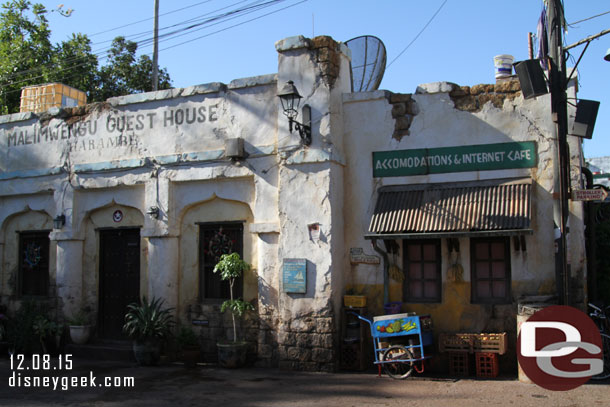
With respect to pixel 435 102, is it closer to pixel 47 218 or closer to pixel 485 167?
pixel 485 167

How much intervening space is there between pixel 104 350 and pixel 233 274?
10.8 feet

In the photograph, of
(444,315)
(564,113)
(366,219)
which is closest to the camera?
(564,113)

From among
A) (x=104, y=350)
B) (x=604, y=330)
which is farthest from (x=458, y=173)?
(x=104, y=350)

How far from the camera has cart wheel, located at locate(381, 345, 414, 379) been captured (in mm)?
8859

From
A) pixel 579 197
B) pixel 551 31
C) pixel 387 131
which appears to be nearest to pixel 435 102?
Result: pixel 387 131

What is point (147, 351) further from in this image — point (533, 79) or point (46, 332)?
point (533, 79)

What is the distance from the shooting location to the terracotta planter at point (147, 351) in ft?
35.1

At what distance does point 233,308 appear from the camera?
33.9ft

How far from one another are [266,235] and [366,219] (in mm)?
1766

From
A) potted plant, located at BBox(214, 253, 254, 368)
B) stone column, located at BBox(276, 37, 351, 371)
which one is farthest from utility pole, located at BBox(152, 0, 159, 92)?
potted plant, located at BBox(214, 253, 254, 368)

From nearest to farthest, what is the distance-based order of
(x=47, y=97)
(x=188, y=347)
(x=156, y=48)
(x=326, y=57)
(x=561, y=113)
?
(x=561, y=113), (x=326, y=57), (x=188, y=347), (x=47, y=97), (x=156, y=48)

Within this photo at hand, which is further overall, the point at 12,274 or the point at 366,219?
the point at 12,274

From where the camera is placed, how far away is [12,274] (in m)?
13.5

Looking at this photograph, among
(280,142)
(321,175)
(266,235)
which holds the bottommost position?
(266,235)
